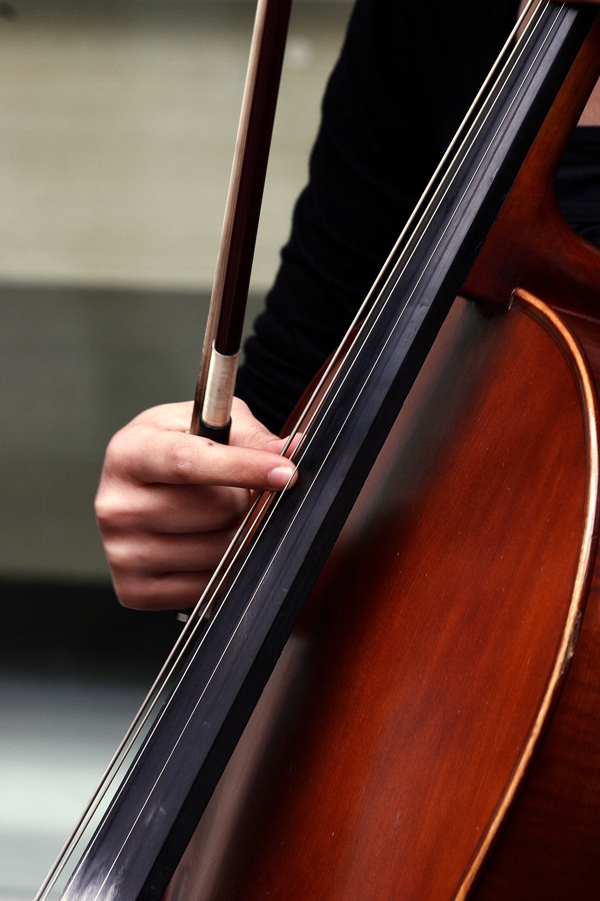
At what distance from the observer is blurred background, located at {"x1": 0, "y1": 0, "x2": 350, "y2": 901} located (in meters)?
0.88

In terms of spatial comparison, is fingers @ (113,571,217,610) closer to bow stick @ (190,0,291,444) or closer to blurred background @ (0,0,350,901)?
bow stick @ (190,0,291,444)

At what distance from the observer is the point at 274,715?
0.25 m

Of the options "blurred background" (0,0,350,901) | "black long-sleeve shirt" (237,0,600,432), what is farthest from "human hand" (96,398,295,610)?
"blurred background" (0,0,350,901)

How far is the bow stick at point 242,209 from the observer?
202mm

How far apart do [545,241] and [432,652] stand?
15cm

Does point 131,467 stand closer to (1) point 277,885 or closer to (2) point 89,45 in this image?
(1) point 277,885

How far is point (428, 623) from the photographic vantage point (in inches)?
8.2

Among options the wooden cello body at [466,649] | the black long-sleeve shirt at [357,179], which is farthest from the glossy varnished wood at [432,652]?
the black long-sleeve shirt at [357,179]

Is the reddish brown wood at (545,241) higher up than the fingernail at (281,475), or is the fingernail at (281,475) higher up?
the reddish brown wood at (545,241)

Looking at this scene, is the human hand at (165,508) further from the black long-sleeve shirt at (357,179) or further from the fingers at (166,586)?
the black long-sleeve shirt at (357,179)

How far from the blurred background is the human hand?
68 cm

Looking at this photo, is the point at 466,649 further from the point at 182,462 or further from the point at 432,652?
the point at 182,462

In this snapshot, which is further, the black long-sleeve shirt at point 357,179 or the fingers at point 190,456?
the black long-sleeve shirt at point 357,179

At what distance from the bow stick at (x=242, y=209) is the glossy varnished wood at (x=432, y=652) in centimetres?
7
